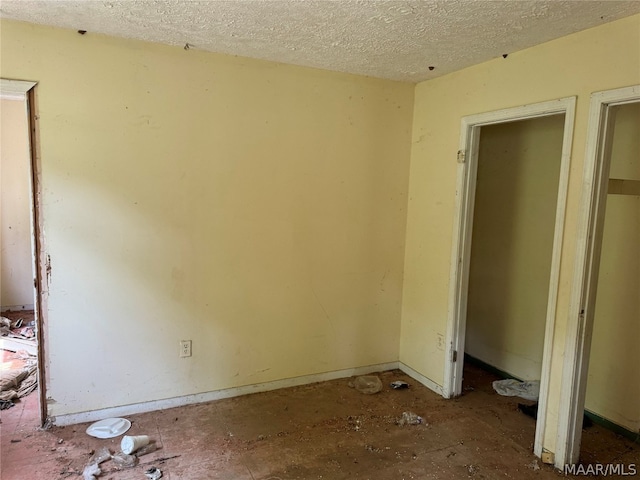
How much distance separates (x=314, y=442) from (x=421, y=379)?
117cm

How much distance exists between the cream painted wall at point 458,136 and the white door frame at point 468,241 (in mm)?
37

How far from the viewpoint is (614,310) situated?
2.69 metres

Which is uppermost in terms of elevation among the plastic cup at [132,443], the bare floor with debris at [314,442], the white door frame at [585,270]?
the white door frame at [585,270]

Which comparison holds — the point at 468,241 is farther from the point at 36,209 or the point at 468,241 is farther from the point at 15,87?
the point at 15,87

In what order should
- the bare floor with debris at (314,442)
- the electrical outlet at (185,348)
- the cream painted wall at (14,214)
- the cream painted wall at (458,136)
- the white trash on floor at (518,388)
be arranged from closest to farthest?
the cream painted wall at (458,136), the bare floor with debris at (314,442), the electrical outlet at (185,348), the white trash on floor at (518,388), the cream painted wall at (14,214)

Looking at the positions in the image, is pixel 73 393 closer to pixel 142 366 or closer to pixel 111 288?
pixel 142 366

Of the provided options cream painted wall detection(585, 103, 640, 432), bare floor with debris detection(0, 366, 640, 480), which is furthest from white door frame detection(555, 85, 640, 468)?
cream painted wall detection(585, 103, 640, 432)

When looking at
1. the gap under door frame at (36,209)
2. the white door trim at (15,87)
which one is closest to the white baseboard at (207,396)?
the gap under door frame at (36,209)

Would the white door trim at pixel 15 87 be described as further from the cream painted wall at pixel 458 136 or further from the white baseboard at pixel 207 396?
→ the cream painted wall at pixel 458 136

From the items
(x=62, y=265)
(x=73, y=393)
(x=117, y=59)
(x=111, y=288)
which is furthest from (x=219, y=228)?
(x=73, y=393)

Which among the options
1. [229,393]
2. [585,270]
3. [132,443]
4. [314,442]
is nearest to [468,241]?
[585,270]

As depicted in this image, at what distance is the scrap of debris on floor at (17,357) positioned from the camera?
2885mm

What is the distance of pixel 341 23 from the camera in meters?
2.07

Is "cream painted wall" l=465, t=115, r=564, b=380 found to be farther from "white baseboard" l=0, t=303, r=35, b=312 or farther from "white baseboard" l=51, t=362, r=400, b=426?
"white baseboard" l=0, t=303, r=35, b=312
